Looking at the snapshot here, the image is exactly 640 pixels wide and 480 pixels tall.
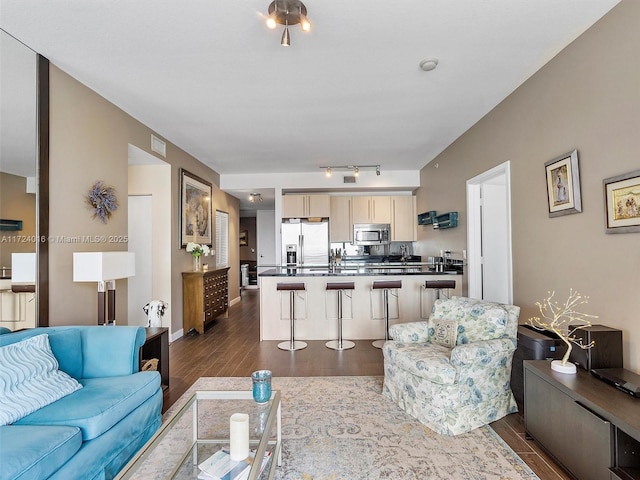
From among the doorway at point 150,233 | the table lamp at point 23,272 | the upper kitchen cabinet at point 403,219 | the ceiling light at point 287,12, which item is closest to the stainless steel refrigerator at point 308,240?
the upper kitchen cabinet at point 403,219

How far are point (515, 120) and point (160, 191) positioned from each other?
14.3ft

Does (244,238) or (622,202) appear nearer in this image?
(622,202)

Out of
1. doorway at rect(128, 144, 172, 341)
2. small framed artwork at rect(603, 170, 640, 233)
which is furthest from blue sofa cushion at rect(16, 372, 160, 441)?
small framed artwork at rect(603, 170, 640, 233)

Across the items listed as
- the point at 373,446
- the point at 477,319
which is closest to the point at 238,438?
the point at 373,446

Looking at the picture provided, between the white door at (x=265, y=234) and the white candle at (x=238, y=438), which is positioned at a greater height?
the white door at (x=265, y=234)

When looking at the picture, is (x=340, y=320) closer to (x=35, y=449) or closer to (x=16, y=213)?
(x=35, y=449)

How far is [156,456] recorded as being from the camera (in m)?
1.90

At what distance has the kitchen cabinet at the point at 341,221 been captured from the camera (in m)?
6.92

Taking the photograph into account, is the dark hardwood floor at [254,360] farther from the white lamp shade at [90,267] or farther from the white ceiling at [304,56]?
the white ceiling at [304,56]

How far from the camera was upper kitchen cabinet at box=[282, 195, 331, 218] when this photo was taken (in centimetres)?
663

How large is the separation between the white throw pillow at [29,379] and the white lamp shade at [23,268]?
582 mm

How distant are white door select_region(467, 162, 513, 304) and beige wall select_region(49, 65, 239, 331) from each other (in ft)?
13.5

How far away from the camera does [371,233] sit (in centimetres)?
690

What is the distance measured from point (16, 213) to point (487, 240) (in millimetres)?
4671
